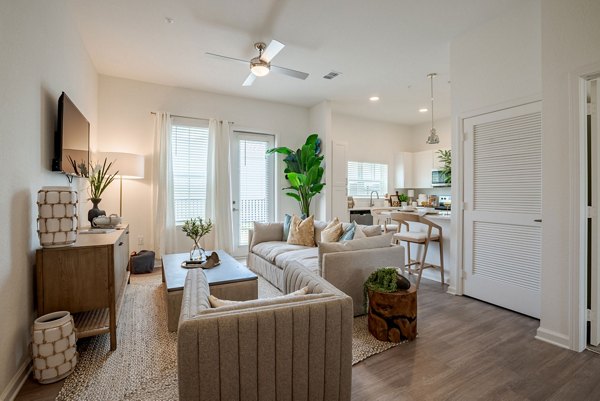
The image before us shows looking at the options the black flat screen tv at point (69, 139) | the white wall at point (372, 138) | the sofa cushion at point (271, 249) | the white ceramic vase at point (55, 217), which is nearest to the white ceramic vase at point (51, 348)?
the white ceramic vase at point (55, 217)

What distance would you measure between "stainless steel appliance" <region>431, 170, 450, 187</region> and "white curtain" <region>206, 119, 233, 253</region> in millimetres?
4699

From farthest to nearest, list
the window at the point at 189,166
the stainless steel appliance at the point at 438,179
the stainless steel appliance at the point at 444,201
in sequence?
the stainless steel appliance at the point at 444,201
the stainless steel appliance at the point at 438,179
the window at the point at 189,166

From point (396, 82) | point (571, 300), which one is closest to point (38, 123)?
point (571, 300)

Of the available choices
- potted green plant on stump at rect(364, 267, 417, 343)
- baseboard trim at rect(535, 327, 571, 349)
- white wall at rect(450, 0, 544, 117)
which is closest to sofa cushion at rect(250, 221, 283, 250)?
potted green plant on stump at rect(364, 267, 417, 343)

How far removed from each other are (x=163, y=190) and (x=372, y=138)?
5032mm

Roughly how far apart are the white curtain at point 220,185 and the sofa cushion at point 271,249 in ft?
3.76

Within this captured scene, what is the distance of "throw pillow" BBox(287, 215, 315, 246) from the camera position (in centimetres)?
394

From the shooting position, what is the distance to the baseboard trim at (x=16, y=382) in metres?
1.61

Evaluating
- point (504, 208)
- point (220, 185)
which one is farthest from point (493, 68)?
point (220, 185)

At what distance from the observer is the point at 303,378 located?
133 cm

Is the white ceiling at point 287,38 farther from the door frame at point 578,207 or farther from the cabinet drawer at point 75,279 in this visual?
the cabinet drawer at point 75,279

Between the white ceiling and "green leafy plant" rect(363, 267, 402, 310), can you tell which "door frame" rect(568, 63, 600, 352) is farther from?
"green leafy plant" rect(363, 267, 402, 310)

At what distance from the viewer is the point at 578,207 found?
2.17 meters

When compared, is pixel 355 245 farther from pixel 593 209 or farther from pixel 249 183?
pixel 249 183
